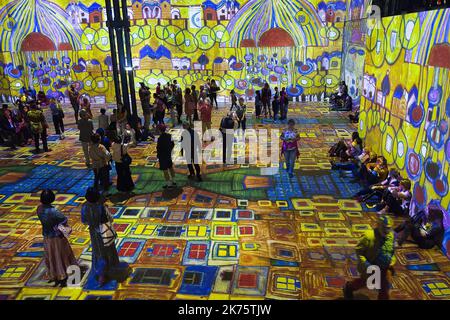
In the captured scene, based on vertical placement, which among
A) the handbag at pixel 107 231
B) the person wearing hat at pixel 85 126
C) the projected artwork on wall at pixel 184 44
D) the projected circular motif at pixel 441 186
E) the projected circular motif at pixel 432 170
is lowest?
the handbag at pixel 107 231

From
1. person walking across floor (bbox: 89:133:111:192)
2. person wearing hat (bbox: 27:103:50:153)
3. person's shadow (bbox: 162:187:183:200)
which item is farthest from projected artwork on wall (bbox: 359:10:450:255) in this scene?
person wearing hat (bbox: 27:103:50:153)

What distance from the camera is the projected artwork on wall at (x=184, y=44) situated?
63.7 ft

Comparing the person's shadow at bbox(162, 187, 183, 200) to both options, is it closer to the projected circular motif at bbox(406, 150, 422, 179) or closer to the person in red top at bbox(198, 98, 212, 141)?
the person in red top at bbox(198, 98, 212, 141)

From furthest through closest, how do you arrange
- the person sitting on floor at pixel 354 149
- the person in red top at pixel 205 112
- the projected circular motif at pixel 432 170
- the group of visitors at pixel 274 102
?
1. the group of visitors at pixel 274 102
2. the person in red top at pixel 205 112
3. the person sitting on floor at pixel 354 149
4. the projected circular motif at pixel 432 170

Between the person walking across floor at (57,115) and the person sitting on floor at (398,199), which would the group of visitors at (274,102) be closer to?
the person walking across floor at (57,115)

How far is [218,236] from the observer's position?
7.45 m

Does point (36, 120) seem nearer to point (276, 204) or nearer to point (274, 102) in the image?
point (276, 204)

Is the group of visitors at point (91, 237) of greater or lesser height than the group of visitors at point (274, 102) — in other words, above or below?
below

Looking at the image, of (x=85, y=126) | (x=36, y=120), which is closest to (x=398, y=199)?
(x=85, y=126)

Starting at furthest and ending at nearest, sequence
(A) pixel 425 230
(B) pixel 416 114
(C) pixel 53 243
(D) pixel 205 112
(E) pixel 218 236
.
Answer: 1. (D) pixel 205 112
2. (B) pixel 416 114
3. (E) pixel 218 236
4. (A) pixel 425 230
5. (C) pixel 53 243

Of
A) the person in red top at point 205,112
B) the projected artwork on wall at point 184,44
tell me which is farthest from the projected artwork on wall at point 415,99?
the projected artwork on wall at point 184,44

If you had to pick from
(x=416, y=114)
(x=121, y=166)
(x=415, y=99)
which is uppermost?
(x=415, y=99)

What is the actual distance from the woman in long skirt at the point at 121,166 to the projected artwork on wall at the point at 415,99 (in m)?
6.58

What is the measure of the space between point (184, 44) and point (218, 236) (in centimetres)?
1487
